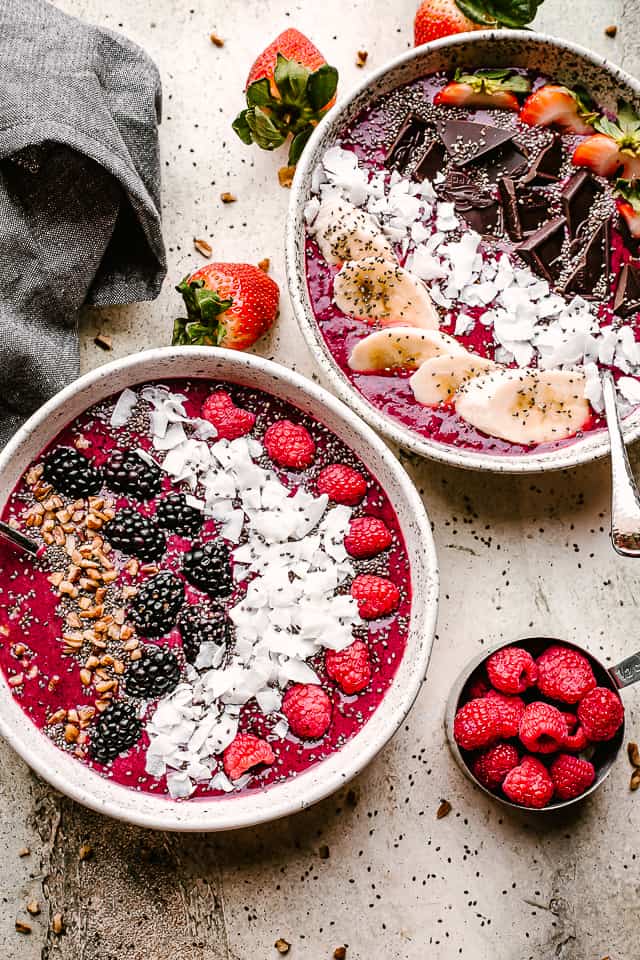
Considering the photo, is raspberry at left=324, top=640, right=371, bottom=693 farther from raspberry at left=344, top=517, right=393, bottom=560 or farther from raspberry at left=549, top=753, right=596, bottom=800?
raspberry at left=549, top=753, right=596, bottom=800

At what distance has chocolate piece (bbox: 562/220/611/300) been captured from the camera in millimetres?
1965

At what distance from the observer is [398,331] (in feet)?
6.23

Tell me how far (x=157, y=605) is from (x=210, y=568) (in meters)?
0.14

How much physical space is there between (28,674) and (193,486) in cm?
53

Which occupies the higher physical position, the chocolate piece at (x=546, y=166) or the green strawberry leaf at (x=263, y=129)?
the green strawberry leaf at (x=263, y=129)

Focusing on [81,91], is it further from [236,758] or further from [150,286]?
[236,758]

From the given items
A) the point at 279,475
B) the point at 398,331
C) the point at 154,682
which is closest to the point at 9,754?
the point at 154,682

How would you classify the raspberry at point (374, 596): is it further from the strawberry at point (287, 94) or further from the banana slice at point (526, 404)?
the strawberry at point (287, 94)

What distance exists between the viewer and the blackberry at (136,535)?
1.85 meters

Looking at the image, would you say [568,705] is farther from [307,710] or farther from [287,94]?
[287,94]

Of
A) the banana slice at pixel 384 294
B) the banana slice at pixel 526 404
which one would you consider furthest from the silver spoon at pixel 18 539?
the banana slice at pixel 526 404

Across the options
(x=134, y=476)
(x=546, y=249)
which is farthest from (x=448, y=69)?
(x=134, y=476)

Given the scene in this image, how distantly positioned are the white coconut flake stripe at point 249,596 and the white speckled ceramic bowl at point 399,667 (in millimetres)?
77

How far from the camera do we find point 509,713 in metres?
1.84
